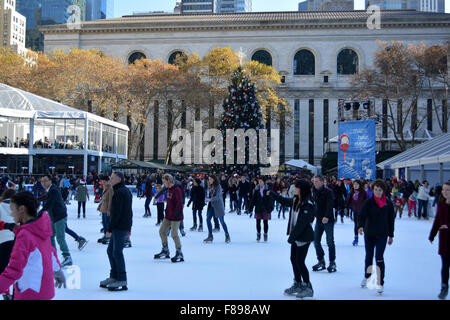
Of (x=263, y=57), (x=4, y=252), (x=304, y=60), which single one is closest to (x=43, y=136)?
(x=263, y=57)

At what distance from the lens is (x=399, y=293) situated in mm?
6105

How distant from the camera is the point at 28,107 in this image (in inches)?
1452

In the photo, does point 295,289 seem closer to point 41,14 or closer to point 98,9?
point 41,14

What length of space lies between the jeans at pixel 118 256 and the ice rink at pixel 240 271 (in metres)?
0.24

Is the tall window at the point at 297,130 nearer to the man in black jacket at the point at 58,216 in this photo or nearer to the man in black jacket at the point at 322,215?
the man in black jacket at the point at 322,215

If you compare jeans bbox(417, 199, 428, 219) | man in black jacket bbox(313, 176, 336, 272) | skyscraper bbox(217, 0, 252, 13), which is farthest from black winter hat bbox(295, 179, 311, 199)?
skyscraper bbox(217, 0, 252, 13)

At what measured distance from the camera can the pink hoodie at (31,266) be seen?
362cm

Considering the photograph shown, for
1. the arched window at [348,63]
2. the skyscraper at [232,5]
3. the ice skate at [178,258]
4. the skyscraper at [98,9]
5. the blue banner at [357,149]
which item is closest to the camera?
the ice skate at [178,258]

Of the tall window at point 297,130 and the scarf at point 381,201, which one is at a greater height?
the tall window at point 297,130

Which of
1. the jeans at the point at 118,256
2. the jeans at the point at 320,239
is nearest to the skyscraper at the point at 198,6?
the jeans at the point at 320,239

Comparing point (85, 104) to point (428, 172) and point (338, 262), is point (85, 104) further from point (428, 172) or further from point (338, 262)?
point (338, 262)

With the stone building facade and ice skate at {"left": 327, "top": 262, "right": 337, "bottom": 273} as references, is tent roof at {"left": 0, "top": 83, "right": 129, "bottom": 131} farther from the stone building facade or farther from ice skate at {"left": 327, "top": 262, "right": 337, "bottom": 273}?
ice skate at {"left": 327, "top": 262, "right": 337, "bottom": 273}

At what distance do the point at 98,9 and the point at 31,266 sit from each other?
159 meters

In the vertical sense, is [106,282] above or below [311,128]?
below
